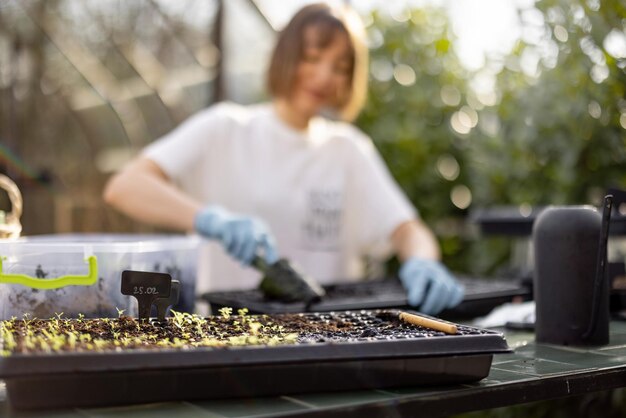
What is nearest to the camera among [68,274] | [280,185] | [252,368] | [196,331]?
[252,368]

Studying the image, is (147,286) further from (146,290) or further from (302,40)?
(302,40)

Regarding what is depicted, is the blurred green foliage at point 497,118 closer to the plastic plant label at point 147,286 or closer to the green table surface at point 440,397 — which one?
the green table surface at point 440,397

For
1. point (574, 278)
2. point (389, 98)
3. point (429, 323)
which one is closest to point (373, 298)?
point (574, 278)

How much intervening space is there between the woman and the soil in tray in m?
1.06

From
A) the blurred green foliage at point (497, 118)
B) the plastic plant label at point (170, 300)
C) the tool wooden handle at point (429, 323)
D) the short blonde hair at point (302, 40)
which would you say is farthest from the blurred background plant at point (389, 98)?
the plastic plant label at point (170, 300)

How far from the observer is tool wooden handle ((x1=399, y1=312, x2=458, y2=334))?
102cm

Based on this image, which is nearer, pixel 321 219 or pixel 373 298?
pixel 373 298

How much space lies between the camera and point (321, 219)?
2.55 metres

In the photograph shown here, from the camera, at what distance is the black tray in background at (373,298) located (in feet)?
5.02

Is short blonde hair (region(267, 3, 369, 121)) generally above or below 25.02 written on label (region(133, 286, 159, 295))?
above

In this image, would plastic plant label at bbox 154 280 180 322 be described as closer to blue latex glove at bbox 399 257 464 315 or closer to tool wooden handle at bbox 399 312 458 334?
tool wooden handle at bbox 399 312 458 334

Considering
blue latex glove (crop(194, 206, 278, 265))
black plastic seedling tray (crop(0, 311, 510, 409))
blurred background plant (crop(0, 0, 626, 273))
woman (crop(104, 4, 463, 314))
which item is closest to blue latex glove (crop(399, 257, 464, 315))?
blue latex glove (crop(194, 206, 278, 265))

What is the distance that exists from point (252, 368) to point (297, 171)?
5.61 ft

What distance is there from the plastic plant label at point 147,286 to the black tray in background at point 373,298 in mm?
429
